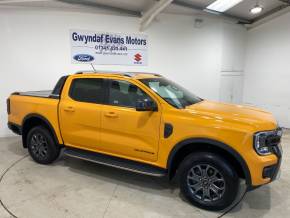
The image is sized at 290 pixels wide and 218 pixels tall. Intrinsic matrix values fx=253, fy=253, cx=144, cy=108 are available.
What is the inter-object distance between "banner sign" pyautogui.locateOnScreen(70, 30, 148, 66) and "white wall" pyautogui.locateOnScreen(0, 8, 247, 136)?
148 millimetres

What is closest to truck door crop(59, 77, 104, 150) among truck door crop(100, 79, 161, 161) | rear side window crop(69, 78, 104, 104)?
rear side window crop(69, 78, 104, 104)

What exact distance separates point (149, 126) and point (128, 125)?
12.3 inches

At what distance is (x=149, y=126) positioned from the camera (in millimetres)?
3242

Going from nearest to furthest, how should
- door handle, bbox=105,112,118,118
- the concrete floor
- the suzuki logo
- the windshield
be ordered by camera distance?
the concrete floor, the windshield, door handle, bbox=105,112,118,118, the suzuki logo

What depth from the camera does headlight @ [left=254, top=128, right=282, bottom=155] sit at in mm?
2736

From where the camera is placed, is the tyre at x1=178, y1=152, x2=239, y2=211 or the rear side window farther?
the rear side window

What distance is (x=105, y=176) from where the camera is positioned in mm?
3943

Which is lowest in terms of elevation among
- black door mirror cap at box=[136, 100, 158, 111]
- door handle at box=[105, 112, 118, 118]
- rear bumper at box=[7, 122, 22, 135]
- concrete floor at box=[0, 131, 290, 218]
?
concrete floor at box=[0, 131, 290, 218]

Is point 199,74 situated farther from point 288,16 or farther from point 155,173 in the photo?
point 155,173

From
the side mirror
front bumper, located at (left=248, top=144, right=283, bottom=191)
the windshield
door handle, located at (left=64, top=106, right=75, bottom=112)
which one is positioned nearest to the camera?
front bumper, located at (left=248, top=144, right=283, bottom=191)

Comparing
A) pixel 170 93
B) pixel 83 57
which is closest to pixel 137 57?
pixel 83 57

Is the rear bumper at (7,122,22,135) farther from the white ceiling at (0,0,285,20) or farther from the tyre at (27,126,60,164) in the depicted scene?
the white ceiling at (0,0,285,20)

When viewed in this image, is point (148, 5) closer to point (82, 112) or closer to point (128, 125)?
point (82, 112)

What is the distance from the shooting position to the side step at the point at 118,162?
327 centimetres
